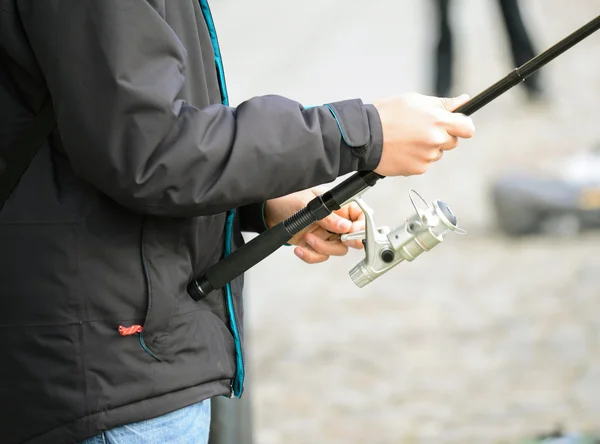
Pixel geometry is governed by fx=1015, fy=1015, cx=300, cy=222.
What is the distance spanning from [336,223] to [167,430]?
23.6 inches

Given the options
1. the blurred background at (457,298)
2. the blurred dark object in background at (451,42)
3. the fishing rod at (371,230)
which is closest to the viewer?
the fishing rod at (371,230)

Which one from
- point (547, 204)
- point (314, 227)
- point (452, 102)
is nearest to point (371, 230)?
point (314, 227)

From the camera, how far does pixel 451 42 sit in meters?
9.67

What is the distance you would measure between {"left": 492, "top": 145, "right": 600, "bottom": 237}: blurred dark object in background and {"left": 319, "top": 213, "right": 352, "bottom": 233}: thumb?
207 inches

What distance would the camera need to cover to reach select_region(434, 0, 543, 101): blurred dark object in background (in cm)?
938

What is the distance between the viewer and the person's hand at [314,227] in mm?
2141

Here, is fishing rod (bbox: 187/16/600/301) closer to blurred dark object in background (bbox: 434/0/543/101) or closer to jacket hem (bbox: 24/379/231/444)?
jacket hem (bbox: 24/379/231/444)

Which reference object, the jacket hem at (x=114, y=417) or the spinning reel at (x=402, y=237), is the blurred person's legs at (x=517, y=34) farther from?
the jacket hem at (x=114, y=417)

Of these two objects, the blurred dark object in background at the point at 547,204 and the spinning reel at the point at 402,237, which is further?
the blurred dark object in background at the point at 547,204

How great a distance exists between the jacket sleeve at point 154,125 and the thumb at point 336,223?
0.40 metres

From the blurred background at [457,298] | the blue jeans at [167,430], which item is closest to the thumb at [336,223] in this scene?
the blue jeans at [167,430]

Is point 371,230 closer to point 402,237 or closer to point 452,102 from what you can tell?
point 402,237

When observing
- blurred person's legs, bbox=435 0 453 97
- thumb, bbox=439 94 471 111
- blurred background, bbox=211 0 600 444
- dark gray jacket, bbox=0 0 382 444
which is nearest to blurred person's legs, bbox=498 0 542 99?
blurred person's legs, bbox=435 0 453 97

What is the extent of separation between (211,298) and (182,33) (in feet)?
1.54
